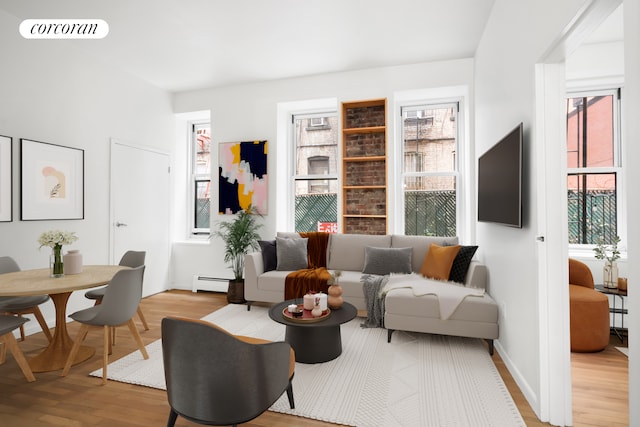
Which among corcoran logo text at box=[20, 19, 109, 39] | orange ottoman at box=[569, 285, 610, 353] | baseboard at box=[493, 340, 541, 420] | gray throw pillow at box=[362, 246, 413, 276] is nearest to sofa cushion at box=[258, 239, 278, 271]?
gray throw pillow at box=[362, 246, 413, 276]

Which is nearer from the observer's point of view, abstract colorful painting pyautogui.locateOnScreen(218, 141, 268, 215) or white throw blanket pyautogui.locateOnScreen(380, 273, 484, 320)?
white throw blanket pyautogui.locateOnScreen(380, 273, 484, 320)

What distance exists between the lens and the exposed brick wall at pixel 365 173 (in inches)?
178

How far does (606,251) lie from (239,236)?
4.19m

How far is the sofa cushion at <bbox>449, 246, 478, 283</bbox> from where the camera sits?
3400 mm

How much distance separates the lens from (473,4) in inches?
120

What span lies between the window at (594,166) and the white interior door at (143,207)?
533cm

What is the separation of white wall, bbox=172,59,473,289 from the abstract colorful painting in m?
0.11

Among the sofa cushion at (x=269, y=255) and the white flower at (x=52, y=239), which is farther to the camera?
the sofa cushion at (x=269, y=255)

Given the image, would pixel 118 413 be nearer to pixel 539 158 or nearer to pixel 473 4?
pixel 539 158

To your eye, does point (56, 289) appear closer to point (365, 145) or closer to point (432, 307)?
point (432, 307)

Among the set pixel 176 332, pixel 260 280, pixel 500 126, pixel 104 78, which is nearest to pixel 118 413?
pixel 176 332

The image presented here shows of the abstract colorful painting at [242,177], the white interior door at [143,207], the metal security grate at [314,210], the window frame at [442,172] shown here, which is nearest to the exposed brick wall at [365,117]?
the window frame at [442,172]

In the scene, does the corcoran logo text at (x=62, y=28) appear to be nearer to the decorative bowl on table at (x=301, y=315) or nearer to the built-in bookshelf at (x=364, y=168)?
the built-in bookshelf at (x=364, y=168)

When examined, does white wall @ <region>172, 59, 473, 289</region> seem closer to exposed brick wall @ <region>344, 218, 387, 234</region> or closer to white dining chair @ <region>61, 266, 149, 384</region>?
exposed brick wall @ <region>344, 218, 387, 234</region>
